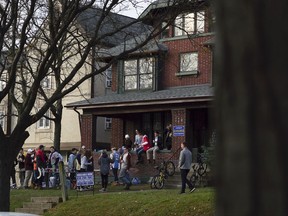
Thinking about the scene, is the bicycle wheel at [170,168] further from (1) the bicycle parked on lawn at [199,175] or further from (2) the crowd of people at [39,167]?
(2) the crowd of people at [39,167]

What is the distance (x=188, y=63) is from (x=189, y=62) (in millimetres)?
68

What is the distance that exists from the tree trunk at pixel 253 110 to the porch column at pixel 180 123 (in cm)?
2932

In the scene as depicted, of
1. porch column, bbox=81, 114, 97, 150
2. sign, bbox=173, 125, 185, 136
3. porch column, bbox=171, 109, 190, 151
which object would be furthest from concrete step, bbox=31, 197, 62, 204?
porch column, bbox=81, 114, 97, 150

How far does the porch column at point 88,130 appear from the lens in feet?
120

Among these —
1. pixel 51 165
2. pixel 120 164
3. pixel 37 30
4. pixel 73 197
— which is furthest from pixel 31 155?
pixel 37 30

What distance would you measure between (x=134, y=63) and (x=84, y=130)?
167 inches

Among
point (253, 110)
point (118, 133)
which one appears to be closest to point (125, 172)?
point (118, 133)

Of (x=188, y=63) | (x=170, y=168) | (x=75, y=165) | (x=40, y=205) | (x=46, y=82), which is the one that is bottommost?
(x=40, y=205)

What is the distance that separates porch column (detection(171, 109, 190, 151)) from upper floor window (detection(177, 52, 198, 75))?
9.51ft

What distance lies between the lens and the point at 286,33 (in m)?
2.93

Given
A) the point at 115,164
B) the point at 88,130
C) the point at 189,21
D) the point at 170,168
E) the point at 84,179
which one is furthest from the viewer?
the point at 88,130

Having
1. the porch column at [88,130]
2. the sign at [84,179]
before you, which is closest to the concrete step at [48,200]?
the sign at [84,179]

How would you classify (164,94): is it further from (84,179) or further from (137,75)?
(84,179)

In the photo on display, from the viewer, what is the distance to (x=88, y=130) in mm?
36688
